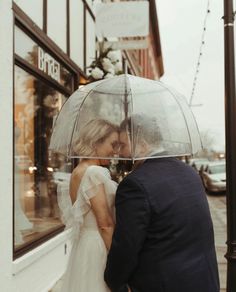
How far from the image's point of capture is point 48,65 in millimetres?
7047

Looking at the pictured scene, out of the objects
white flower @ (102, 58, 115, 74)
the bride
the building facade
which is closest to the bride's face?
the bride

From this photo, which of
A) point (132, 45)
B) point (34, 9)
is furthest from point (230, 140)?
point (132, 45)

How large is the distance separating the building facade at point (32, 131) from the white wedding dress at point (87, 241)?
1962mm

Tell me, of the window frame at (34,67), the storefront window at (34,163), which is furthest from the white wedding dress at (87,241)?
the storefront window at (34,163)

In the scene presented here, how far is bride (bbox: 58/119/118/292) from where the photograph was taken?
9.00 ft

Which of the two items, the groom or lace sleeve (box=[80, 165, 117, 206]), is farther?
lace sleeve (box=[80, 165, 117, 206])

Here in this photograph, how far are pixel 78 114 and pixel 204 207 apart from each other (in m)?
1.02

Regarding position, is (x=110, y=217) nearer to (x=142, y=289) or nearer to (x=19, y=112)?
(x=142, y=289)

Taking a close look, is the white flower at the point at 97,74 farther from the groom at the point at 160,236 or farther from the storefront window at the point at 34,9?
the groom at the point at 160,236

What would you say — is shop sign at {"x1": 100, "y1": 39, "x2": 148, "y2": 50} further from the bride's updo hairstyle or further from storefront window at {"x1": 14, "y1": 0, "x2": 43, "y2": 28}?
the bride's updo hairstyle

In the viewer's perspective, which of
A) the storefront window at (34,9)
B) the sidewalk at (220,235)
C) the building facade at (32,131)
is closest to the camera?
the building facade at (32,131)

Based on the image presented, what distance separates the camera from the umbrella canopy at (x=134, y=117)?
268cm

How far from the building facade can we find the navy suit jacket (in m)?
2.59

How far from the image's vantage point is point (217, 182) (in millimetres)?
25812
